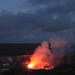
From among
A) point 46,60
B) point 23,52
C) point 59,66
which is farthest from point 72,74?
point 23,52

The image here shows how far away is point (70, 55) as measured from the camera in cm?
2408

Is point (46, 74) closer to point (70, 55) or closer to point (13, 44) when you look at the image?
point (70, 55)

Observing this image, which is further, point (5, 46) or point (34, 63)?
point (5, 46)

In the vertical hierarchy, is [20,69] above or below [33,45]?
below

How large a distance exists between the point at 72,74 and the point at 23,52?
2725 cm

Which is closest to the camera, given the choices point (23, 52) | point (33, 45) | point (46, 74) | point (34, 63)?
point (46, 74)

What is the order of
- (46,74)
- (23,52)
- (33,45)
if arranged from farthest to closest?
(33,45)
(23,52)
(46,74)

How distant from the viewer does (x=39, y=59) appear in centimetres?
2300

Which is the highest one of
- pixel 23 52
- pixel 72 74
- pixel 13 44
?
pixel 13 44

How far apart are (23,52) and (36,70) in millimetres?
26791

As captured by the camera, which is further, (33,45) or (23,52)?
(33,45)

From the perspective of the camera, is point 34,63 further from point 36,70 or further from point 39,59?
point 36,70

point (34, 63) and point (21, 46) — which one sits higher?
point (21, 46)

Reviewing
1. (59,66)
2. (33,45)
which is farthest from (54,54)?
(33,45)
